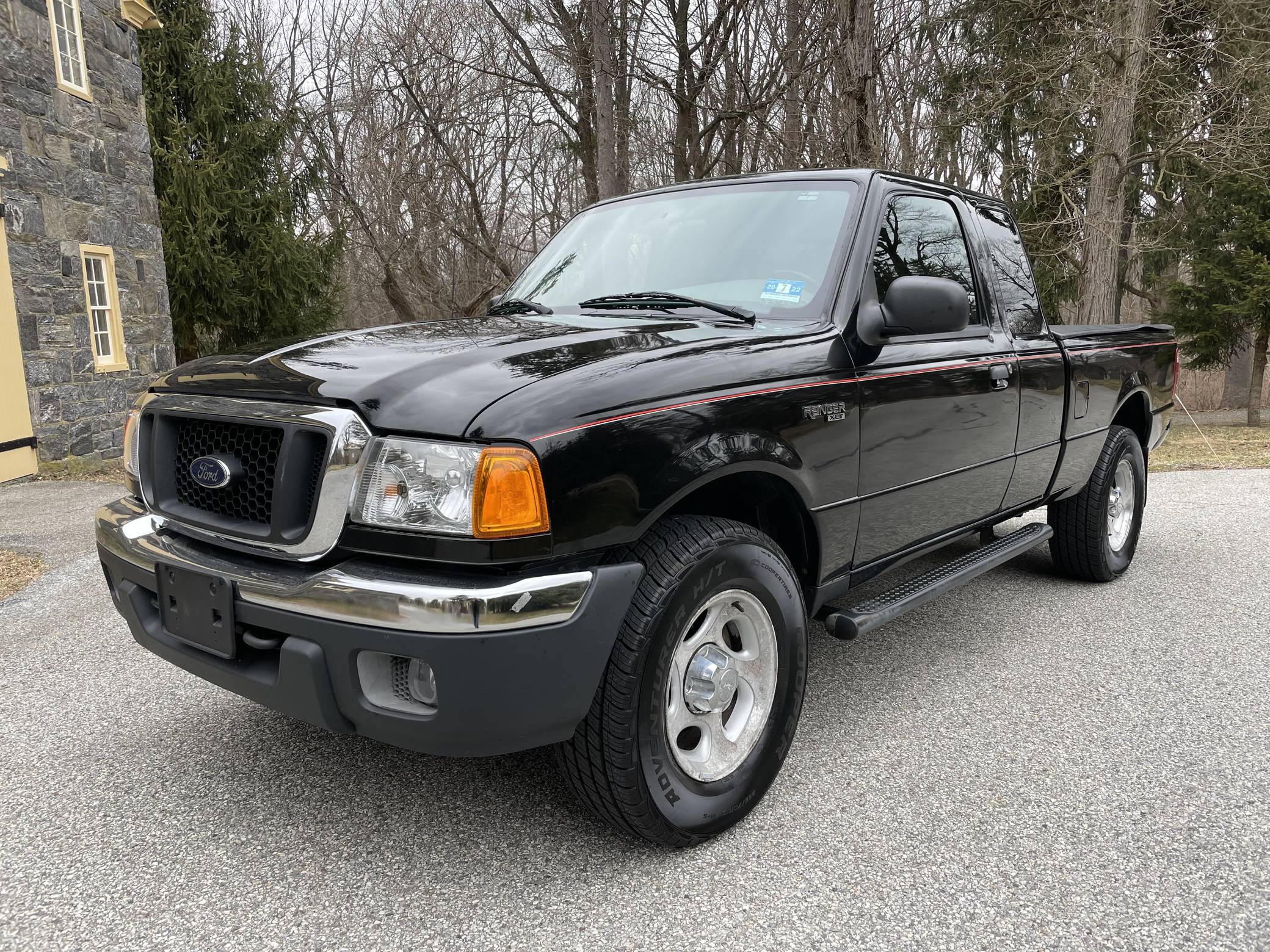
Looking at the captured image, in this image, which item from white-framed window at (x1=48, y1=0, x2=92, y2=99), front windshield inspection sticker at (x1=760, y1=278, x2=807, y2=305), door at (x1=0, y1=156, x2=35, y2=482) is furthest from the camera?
white-framed window at (x1=48, y1=0, x2=92, y2=99)

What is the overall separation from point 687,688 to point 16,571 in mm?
5024

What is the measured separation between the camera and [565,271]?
12.6 feet

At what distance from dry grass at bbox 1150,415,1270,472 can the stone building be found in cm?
1213

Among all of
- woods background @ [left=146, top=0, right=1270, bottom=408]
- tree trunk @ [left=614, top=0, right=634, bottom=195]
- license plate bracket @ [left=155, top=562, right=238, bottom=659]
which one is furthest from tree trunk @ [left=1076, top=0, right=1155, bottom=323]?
license plate bracket @ [left=155, top=562, right=238, bottom=659]

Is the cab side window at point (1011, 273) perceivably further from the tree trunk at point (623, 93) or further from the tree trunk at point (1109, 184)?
the tree trunk at point (623, 93)

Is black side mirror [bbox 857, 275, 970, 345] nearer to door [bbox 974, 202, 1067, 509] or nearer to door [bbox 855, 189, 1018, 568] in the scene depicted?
door [bbox 855, 189, 1018, 568]

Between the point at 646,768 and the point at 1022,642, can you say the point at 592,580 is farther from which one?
the point at 1022,642

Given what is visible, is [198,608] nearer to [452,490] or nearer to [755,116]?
[452,490]

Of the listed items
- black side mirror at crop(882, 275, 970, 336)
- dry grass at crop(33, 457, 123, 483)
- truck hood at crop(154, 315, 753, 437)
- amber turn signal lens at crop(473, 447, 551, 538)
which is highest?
black side mirror at crop(882, 275, 970, 336)

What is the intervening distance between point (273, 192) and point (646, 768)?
18.0 metres

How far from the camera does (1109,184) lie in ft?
47.8

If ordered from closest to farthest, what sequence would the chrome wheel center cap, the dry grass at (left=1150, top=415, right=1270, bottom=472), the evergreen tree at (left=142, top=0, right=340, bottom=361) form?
1. the chrome wheel center cap
2. the dry grass at (left=1150, top=415, right=1270, bottom=472)
3. the evergreen tree at (left=142, top=0, right=340, bottom=361)

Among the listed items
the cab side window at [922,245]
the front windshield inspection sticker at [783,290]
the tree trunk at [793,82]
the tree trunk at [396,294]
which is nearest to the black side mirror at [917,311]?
the cab side window at [922,245]

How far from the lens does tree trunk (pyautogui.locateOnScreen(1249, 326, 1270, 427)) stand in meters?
17.0
